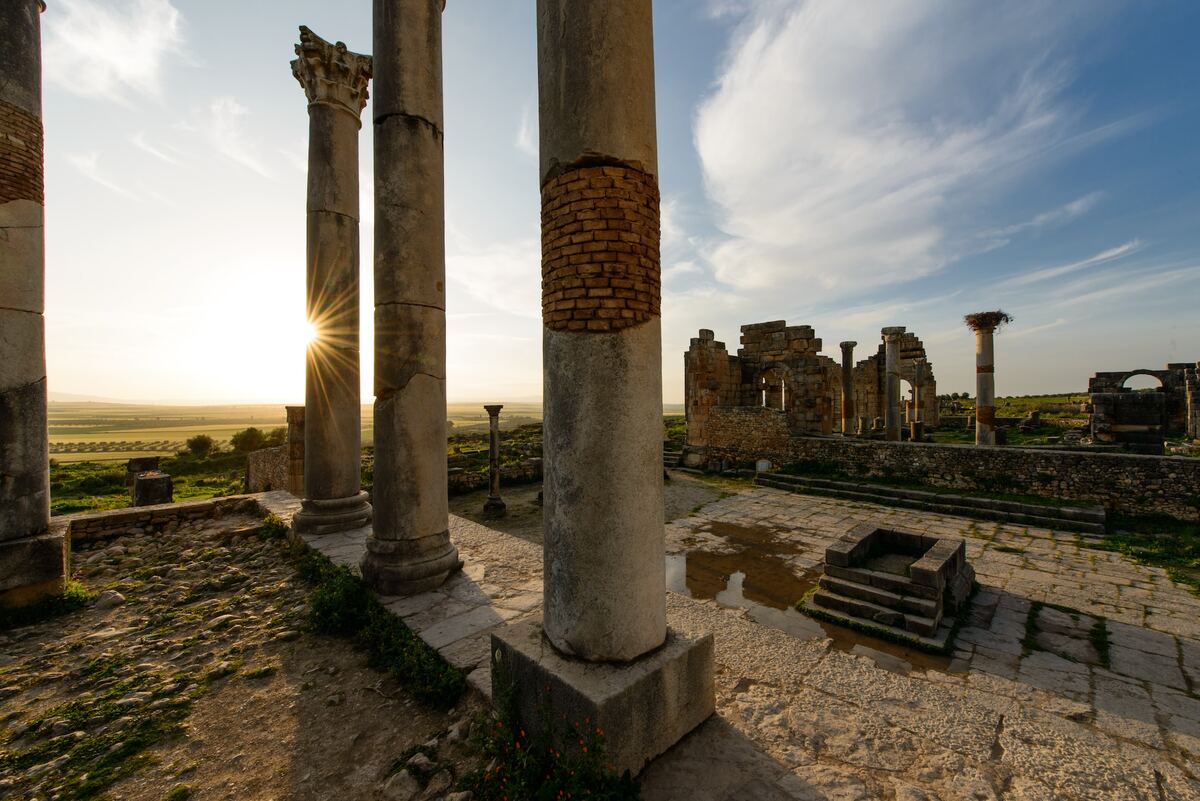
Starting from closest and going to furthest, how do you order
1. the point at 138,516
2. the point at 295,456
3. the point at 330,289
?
the point at 330,289, the point at 138,516, the point at 295,456

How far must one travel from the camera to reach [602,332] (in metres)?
2.50

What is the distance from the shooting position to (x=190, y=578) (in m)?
5.54

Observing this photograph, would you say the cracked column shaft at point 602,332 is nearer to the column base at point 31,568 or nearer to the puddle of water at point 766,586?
the puddle of water at point 766,586

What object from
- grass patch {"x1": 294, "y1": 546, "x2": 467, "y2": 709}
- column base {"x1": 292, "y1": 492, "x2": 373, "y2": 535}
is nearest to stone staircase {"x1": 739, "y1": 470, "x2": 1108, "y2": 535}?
column base {"x1": 292, "y1": 492, "x2": 373, "y2": 535}

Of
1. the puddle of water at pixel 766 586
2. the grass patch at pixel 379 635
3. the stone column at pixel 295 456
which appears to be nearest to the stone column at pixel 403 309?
the grass patch at pixel 379 635

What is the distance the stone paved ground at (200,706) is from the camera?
2594mm

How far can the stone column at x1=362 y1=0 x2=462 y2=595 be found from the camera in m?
4.74

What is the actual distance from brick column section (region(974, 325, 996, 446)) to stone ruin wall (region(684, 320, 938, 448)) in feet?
15.4

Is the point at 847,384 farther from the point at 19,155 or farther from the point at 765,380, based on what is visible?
the point at 19,155

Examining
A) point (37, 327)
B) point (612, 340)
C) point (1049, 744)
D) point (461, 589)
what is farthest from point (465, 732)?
point (37, 327)

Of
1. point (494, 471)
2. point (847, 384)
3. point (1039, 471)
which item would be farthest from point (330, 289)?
point (847, 384)

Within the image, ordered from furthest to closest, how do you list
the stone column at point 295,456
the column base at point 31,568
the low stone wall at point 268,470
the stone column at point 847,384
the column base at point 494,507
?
the stone column at point 847,384
the low stone wall at point 268,470
the column base at point 494,507
the stone column at point 295,456
the column base at point 31,568

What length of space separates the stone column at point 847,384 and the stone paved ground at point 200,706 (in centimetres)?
1883

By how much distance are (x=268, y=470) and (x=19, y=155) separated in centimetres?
1213
